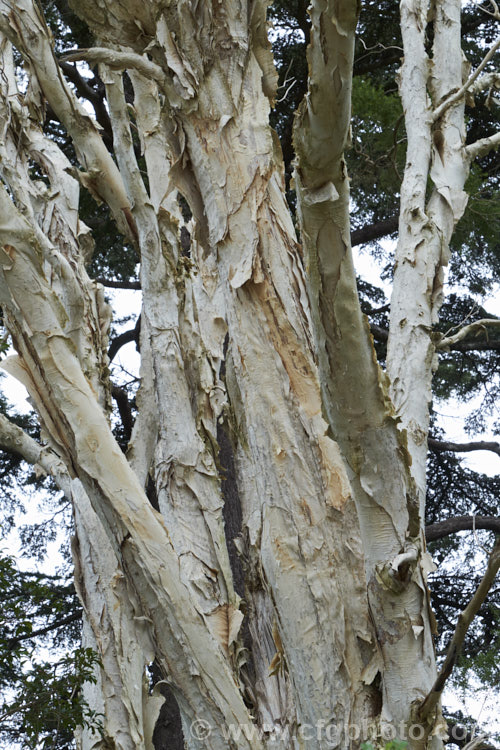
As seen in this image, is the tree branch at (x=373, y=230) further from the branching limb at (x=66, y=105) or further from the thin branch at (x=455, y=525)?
the branching limb at (x=66, y=105)

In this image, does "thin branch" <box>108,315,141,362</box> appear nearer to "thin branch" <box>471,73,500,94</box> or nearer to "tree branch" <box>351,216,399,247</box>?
"tree branch" <box>351,216,399,247</box>

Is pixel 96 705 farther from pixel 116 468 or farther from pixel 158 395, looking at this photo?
pixel 116 468

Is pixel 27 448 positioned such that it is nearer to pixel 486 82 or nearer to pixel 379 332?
pixel 379 332

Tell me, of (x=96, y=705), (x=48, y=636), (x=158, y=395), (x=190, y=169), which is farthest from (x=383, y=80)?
(x=48, y=636)

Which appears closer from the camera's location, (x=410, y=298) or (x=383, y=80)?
(x=410, y=298)

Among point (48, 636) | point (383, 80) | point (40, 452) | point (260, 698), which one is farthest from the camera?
point (48, 636)

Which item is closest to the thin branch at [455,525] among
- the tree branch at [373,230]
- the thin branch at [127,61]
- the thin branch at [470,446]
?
the thin branch at [470,446]

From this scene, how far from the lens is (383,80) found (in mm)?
6465

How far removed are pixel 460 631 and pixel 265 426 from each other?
666 millimetres

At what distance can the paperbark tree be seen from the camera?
1.57 metres

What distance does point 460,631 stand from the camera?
1.56 m

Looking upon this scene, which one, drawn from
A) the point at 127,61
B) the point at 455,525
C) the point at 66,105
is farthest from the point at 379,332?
the point at 127,61

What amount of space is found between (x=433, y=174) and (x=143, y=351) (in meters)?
1.76

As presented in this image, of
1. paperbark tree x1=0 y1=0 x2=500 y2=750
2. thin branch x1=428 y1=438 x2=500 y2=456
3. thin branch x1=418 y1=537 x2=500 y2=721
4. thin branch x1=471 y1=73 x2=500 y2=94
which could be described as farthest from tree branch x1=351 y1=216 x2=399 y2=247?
thin branch x1=418 y1=537 x2=500 y2=721
